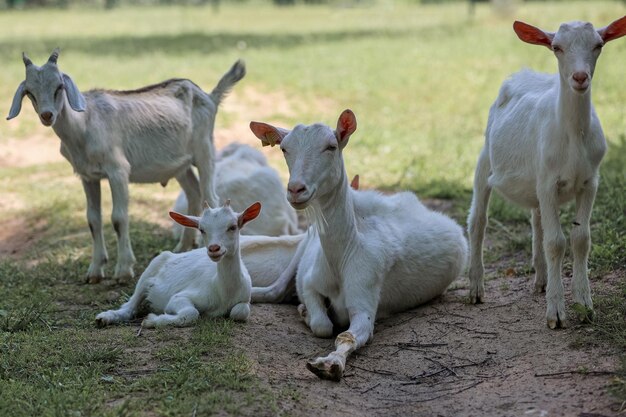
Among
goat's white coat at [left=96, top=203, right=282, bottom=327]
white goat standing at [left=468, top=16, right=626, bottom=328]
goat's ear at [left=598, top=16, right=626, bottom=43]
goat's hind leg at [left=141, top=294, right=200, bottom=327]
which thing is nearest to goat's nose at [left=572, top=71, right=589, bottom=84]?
white goat standing at [left=468, top=16, right=626, bottom=328]

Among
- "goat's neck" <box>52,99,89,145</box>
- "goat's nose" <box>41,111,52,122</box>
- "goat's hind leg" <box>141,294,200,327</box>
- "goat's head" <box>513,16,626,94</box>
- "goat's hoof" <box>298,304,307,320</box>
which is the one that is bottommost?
"goat's hoof" <box>298,304,307,320</box>

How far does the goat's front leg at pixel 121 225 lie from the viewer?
6.82m

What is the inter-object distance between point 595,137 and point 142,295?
Result: 116 inches

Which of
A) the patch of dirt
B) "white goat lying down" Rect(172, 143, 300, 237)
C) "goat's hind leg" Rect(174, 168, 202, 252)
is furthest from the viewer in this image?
"goat's hind leg" Rect(174, 168, 202, 252)

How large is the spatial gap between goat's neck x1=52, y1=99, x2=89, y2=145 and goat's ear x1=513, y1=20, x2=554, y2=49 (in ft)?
10.8

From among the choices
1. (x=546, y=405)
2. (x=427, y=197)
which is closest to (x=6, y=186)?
(x=427, y=197)

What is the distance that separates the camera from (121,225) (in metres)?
6.91

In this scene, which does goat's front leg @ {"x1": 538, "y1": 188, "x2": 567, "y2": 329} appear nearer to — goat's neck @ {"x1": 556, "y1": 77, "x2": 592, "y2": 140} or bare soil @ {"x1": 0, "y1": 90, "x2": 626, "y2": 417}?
bare soil @ {"x1": 0, "y1": 90, "x2": 626, "y2": 417}

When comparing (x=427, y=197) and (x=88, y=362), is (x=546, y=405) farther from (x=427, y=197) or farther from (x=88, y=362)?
(x=427, y=197)

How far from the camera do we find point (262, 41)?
19.9 metres

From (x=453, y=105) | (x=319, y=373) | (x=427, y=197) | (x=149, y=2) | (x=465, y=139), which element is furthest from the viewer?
(x=149, y=2)

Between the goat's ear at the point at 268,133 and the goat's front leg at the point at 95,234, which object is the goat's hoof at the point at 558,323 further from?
the goat's front leg at the point at 95,234

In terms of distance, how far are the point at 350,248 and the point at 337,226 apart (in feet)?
0.53

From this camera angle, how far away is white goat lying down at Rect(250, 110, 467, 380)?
5.13 m
